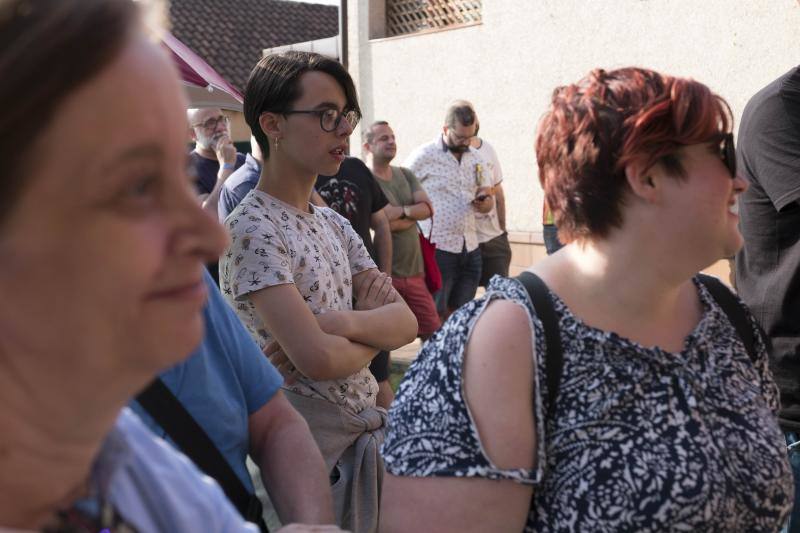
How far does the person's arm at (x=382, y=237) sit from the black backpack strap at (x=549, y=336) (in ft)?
11.5

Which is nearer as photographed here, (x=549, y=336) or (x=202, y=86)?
(x=549, y=336)

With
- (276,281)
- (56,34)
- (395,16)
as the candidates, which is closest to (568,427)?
(276,281)

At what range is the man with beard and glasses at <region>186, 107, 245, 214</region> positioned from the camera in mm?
5925

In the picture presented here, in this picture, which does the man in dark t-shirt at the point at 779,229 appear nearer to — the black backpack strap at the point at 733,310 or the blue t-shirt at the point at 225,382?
the black backpack strap at the point at 733,310

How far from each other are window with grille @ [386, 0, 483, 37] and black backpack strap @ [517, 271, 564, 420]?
10087mm

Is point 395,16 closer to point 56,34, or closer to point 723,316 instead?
point 723,316

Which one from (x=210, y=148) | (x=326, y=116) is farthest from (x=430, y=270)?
(x=326, y=116)

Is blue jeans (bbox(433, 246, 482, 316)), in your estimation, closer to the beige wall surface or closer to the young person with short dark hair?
the beige wall surface

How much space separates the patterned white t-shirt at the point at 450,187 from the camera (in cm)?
790

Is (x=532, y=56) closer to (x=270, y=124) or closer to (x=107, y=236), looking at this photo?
(x=270, y=124)

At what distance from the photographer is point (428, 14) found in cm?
1255

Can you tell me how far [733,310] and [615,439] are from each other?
22.1 inches

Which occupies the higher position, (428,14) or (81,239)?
(81,239)

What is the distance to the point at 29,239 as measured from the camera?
88cm
